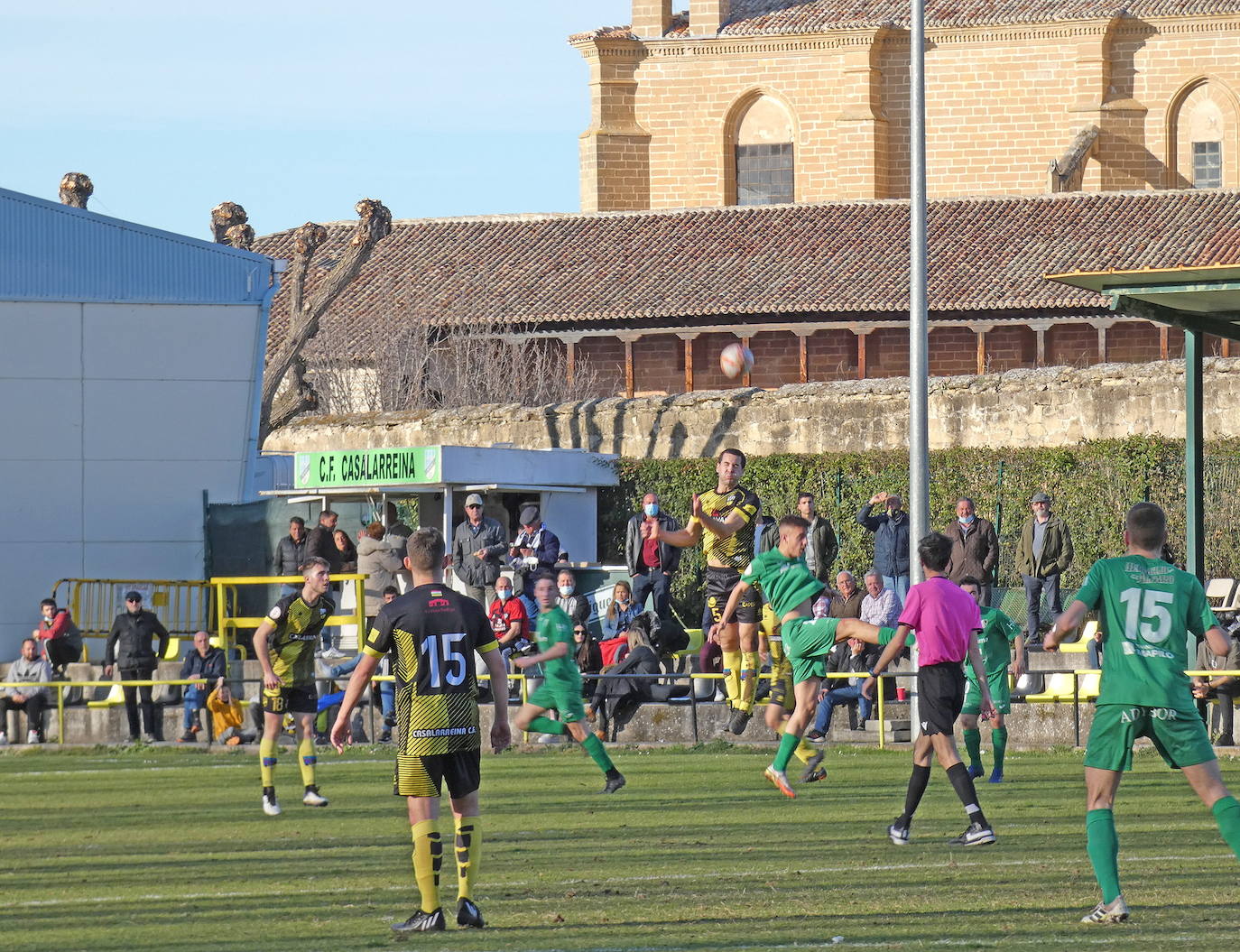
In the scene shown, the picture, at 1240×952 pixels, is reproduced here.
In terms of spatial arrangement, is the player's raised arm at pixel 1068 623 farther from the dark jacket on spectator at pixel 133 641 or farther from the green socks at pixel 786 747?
the dark jacket on spectator at pixel 133 641

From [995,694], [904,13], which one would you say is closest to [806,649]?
[995,694]

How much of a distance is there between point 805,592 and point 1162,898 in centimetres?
505

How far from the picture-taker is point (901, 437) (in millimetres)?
31078

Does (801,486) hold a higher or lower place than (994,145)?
lower

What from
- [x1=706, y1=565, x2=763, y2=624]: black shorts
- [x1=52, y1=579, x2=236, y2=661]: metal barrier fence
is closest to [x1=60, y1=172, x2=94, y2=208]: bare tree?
[x1=52, y1=579, x2=236, y2=661]: metal barrier fence

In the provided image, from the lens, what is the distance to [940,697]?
12.3 meters

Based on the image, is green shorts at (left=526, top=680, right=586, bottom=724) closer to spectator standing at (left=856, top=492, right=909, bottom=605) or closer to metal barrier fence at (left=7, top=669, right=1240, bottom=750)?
metal barrier fence at (left=7, top=669, right=1240, bottom=750)

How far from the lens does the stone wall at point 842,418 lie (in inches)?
1148

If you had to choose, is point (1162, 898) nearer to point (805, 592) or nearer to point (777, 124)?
point (805, 592)

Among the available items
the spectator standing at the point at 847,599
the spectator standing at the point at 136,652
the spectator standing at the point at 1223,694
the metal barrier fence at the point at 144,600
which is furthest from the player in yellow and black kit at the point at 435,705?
the metal barrier fence at the point at 144,600

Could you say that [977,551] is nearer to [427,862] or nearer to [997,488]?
[997,488]

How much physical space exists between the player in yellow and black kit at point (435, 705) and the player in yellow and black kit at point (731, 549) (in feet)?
17.8

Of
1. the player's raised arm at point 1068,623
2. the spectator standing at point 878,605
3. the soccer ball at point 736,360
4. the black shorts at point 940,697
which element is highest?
the soccer ball at point 736,360

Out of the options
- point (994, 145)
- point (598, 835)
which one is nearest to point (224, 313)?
point (598, 835)
